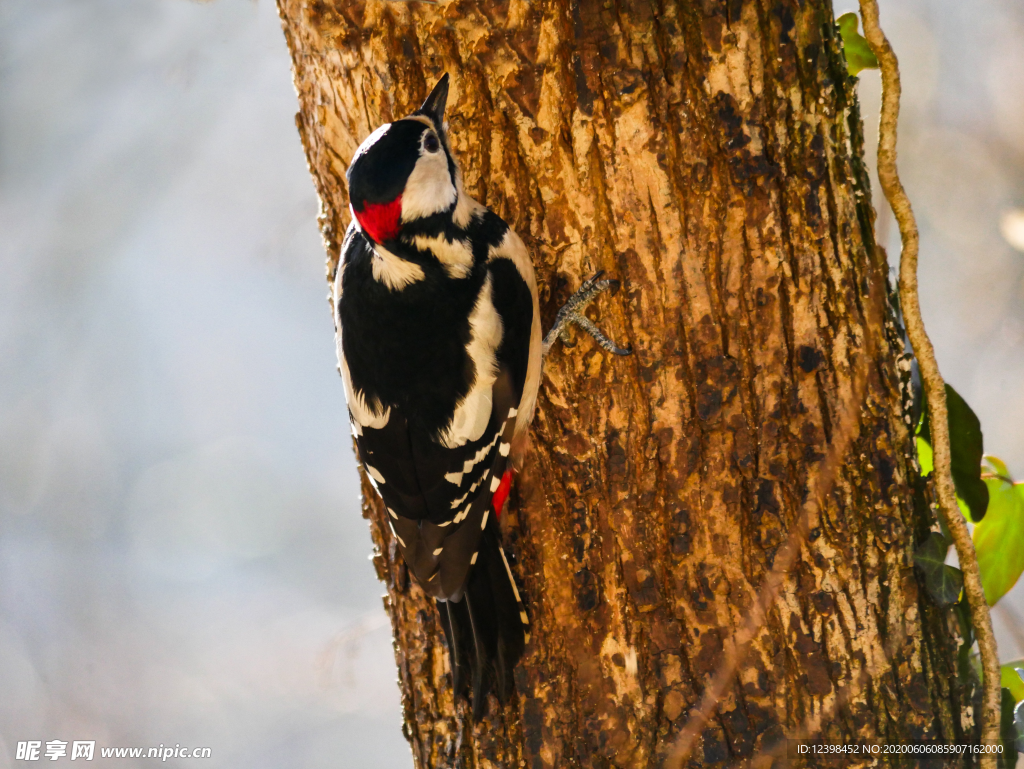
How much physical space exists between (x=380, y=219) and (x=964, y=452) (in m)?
1.06

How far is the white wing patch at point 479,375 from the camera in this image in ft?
4.69

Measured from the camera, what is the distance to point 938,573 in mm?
1380

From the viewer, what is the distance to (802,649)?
137 cm

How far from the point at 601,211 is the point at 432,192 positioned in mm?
281

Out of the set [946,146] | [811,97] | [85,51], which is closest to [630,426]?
[811,97]

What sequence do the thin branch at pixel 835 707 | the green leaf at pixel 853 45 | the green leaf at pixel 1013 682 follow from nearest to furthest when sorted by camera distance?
the thin branch at pixel 835 707
the green leaf at pixel 853 45
the green leaf at pixel 1013 682

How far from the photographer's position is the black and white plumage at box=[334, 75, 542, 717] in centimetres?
141

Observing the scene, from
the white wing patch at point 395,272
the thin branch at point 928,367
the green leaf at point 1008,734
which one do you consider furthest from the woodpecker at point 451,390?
the green leaf at point 1008,734

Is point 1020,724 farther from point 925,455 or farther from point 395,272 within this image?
point 395,272

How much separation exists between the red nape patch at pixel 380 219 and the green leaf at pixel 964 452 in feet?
3.07

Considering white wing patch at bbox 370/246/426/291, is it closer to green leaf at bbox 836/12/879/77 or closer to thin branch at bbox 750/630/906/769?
green leaf at bbox 836/12/879/77

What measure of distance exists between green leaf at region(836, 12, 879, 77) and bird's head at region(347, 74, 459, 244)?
2.38ft

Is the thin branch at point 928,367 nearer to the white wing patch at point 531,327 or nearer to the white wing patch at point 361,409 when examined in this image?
the white wing patch at point 531,327

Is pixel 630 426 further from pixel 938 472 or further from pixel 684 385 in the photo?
pixel 938 472
